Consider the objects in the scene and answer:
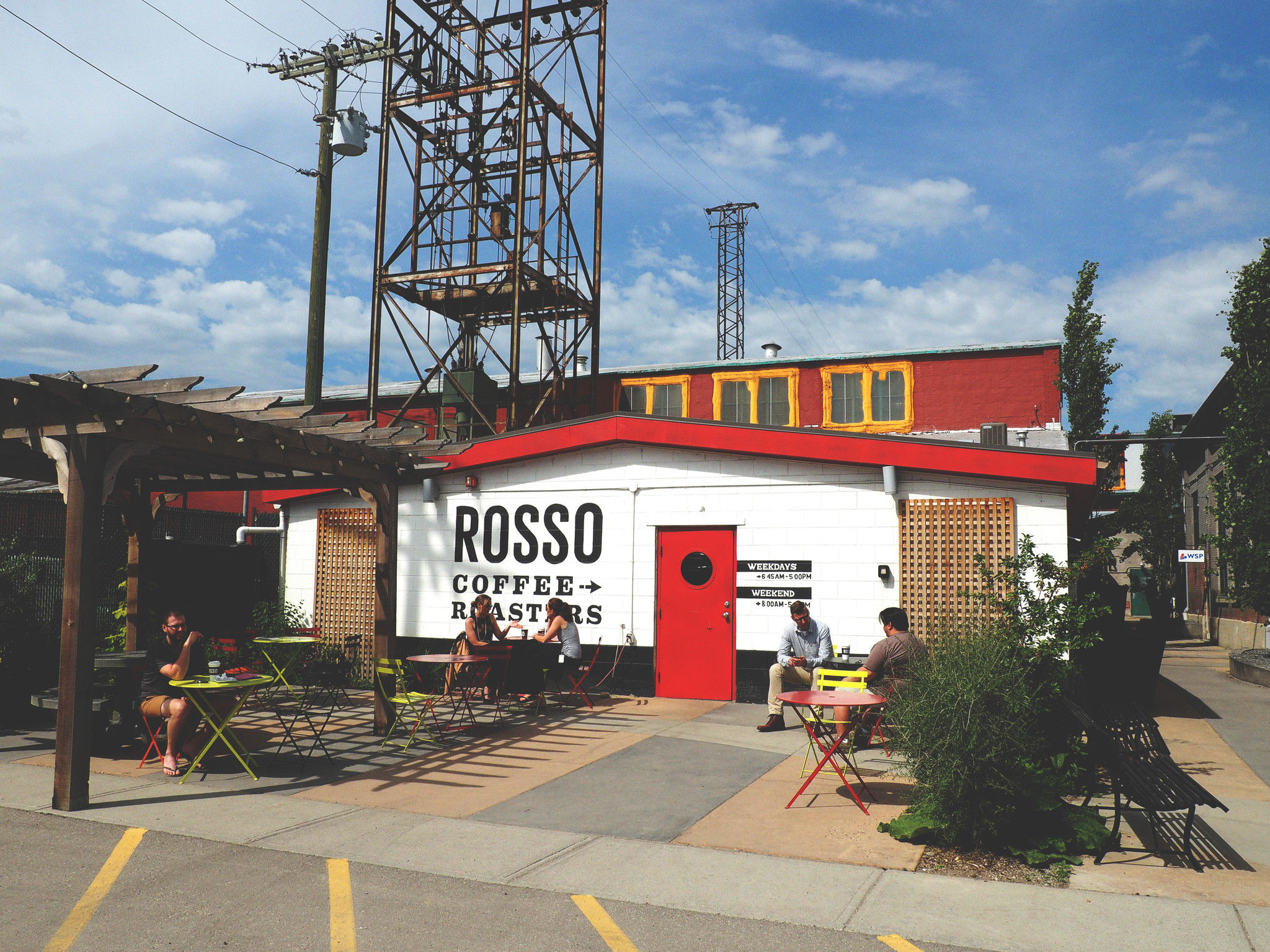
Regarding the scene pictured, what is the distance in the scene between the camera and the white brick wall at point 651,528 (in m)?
10.8

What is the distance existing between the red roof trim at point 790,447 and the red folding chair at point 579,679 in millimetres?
2728

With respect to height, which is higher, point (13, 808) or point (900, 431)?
point (900, 431)

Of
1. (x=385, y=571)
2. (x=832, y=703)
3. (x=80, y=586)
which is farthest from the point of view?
(x=385, y=571)

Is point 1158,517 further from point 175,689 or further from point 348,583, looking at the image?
point 175,689

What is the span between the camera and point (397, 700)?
8148 millimetres

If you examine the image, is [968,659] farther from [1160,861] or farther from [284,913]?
[284,913]

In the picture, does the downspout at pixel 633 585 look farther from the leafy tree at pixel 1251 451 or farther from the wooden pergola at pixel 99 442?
the leafy tree at pixel 1251 451

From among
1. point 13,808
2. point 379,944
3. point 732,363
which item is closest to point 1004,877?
point 379,944

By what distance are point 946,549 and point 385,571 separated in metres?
6.20

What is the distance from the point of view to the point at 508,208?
64.2 ft

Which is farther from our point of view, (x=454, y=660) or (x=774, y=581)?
(x=774, y=581)

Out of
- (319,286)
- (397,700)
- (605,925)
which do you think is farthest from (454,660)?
(319,286)

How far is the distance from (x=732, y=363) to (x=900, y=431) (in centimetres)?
429

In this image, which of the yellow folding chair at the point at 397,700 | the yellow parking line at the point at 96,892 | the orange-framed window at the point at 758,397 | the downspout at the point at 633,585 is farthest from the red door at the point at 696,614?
the orange-framed window at the point at 758,397
